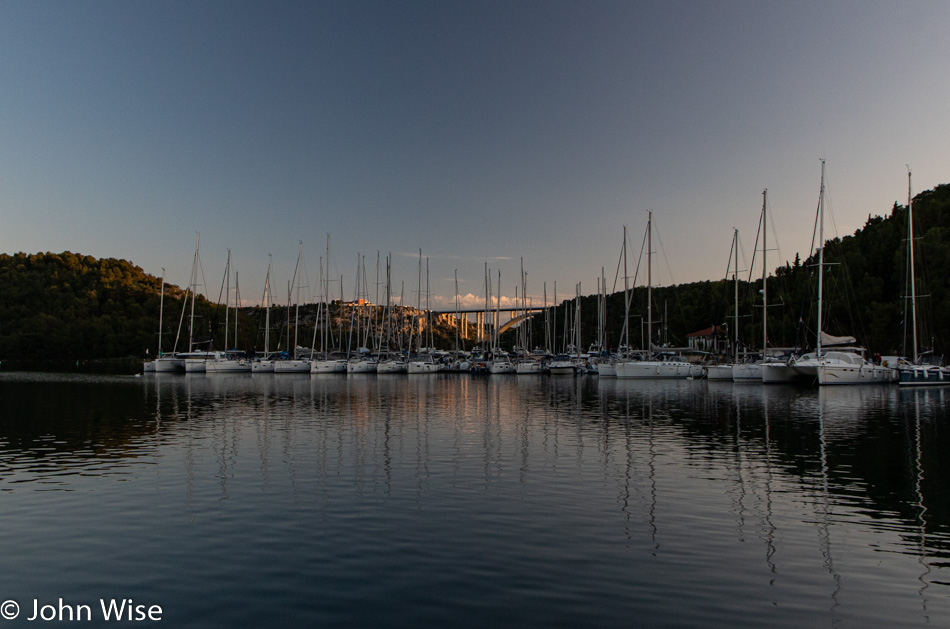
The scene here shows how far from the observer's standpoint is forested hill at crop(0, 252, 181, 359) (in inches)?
5089

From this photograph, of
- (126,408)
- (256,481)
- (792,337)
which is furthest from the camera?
(792,337)

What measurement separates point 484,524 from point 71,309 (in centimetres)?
15144

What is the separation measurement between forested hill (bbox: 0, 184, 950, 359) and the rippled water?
4699 centimetres

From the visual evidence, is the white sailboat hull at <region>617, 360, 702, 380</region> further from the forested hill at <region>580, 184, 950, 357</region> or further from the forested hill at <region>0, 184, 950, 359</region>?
the forested hill at <region>0, 184, 950, 359</region>

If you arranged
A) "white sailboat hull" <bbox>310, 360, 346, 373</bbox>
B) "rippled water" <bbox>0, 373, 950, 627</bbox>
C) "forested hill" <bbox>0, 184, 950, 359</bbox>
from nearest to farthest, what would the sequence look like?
"rippled water" <bbox>0, 373, 950, 627</bbox> → "forested hill" <bbox>0, 184, 950, 359</bbox> → "white sailboat hull" <bbox>310, 360, 346, 373</bbox>

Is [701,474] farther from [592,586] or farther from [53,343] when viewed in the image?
[53,343]

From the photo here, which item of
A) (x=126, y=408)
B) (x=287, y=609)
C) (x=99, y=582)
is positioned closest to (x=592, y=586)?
(x=287, y=609)

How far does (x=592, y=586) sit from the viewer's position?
895cm

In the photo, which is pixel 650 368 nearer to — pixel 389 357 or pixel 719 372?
pixel 719 372

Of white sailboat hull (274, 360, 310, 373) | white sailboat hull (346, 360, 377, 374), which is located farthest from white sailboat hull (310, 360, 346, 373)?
white sailboat hull (274, 360, 310, 373)

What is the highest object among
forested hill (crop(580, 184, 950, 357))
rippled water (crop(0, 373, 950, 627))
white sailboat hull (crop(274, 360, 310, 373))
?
forested hill (crop(580, 184, 950, 357))

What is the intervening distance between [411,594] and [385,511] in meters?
4.70

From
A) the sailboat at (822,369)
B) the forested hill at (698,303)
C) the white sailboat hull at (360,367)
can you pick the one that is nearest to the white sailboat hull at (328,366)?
the white sailboat hull at (360,367)

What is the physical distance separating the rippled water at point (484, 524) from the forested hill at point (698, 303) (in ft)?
154
